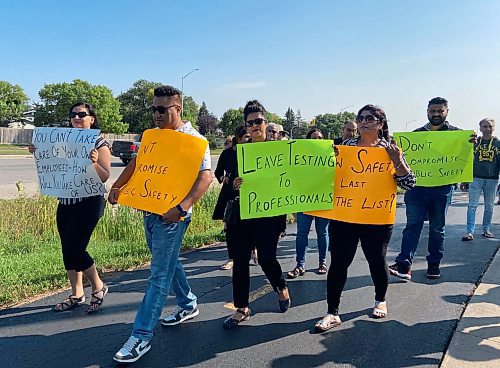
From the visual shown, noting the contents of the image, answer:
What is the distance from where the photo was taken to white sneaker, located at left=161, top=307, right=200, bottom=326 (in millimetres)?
A: 3775

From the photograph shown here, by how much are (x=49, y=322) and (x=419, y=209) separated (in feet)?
13.8

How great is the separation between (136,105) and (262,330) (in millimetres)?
89301

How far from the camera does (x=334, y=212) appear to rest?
383 centimetres

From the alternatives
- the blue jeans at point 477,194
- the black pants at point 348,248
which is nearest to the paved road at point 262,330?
the black pants at point 348,248

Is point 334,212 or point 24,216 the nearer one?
point 334,212

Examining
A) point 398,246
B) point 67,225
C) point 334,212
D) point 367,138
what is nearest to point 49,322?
point 67,225

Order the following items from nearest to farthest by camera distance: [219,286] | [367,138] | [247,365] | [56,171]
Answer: [247,365], [367,138], [56,171], [219,286]

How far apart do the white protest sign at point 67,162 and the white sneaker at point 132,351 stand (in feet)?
4.94

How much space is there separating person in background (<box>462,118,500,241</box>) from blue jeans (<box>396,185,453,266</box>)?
8.16 feet

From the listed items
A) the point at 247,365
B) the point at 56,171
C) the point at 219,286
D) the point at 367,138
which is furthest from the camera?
the point at 219,286

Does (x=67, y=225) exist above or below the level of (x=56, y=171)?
below

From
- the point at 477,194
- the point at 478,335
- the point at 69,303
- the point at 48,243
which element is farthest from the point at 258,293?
the point at 477,194

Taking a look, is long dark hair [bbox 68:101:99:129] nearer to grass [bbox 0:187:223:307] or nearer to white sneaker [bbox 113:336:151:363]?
grass [bbox 0:187:223:307]

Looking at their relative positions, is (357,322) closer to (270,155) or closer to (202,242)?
(270,155)
